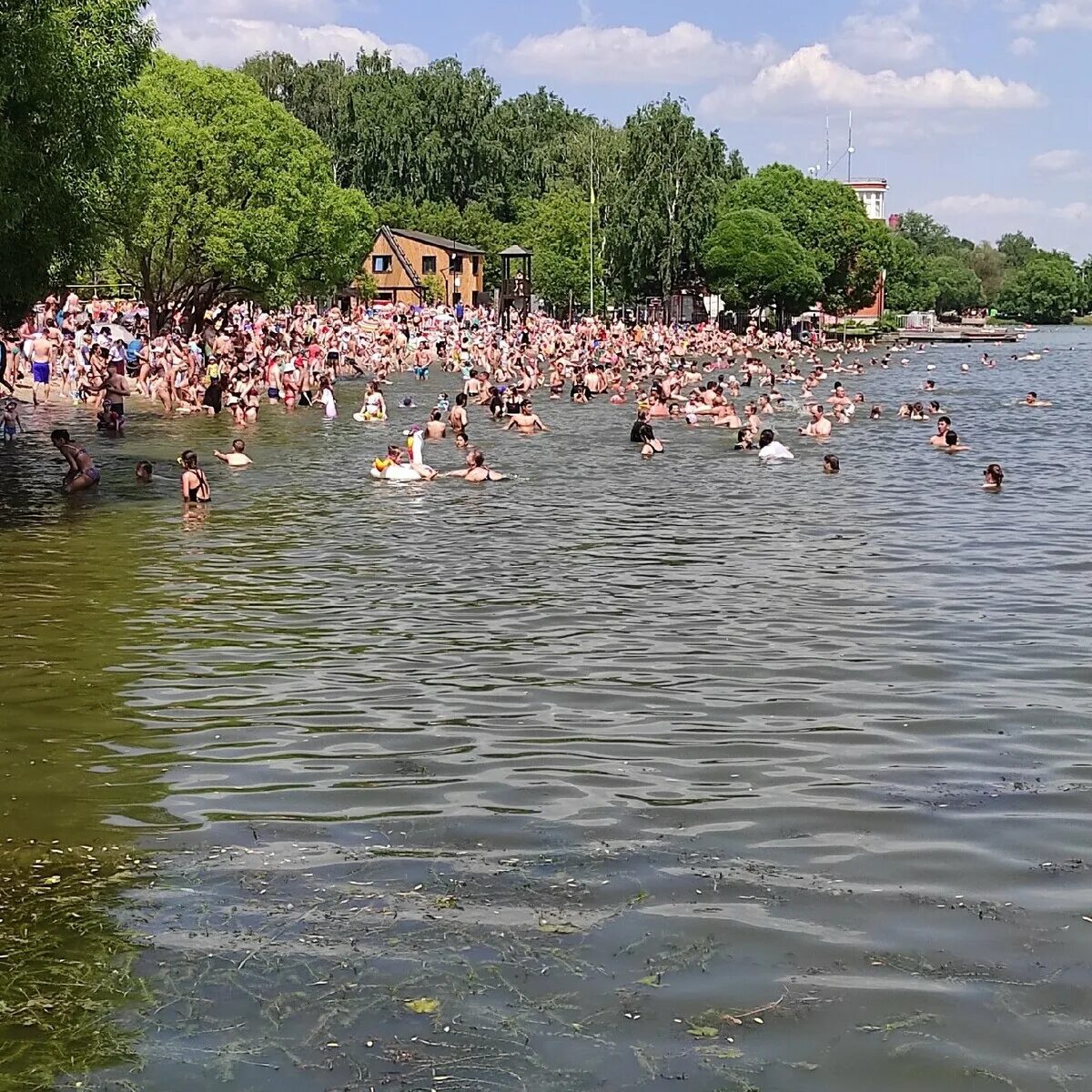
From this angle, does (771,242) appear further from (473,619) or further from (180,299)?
(473,619)

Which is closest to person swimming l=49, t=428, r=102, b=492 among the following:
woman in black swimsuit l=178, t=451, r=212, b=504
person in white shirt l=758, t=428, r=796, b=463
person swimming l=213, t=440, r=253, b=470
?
woman in black swimsuit l=178, t=451, r=212, b=504

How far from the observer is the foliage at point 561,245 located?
3799 inches

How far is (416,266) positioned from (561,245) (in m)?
10.4

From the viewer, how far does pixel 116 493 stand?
2142cm

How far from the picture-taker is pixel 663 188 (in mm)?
90938

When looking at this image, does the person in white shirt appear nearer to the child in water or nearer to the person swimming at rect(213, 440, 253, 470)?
the person swimming at rect(213, 440, 253, 470)

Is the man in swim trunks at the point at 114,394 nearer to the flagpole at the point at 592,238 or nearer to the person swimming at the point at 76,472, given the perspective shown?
the person swimming at the point at 76,472

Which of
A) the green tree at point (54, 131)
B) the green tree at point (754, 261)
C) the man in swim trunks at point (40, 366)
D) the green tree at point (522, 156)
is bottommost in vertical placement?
the man in swim trunks at point (40, 366)

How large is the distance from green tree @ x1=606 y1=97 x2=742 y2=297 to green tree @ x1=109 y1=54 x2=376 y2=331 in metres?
47.7

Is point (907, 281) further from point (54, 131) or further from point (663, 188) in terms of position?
point (54, 131)

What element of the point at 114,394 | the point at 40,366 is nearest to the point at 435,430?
the point at 114,394

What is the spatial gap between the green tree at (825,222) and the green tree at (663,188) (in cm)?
631

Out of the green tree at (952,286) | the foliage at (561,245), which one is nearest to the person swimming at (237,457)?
the foliage at (561,245)

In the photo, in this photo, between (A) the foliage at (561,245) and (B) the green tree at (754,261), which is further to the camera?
(A) the foliage at (561,245)
